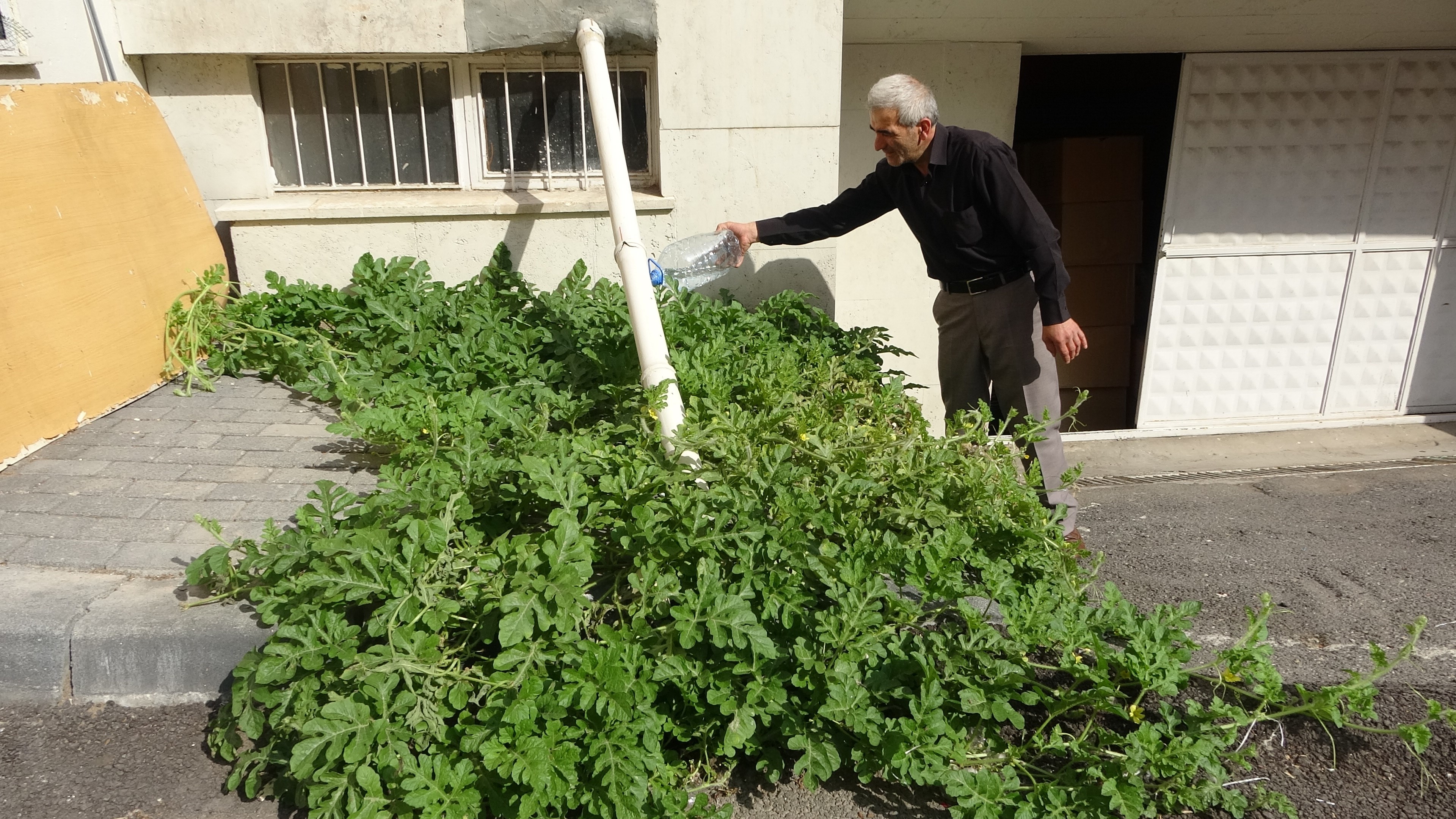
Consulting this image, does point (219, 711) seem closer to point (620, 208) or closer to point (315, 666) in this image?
point (315, 666)

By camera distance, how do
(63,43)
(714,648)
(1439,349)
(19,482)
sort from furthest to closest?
1. (1439,349)
2. (63,43)
3. (19,482)
4. (714,648)

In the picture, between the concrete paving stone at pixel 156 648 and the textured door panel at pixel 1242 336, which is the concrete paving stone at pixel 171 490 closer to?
the concrete paving stone at pixel 156 648

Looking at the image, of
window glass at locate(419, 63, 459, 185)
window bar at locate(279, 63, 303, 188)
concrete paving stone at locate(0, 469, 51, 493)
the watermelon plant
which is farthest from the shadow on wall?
concrete paving stone at locate(0, 469, 51, 493)

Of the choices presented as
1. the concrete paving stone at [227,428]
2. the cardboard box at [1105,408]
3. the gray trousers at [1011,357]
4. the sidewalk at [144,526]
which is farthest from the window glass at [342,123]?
the cardboard box at [1105,408]

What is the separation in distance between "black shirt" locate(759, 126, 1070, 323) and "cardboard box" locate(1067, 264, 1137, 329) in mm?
3326

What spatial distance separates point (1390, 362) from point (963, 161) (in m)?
4.70

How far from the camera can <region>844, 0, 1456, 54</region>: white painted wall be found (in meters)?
4.78

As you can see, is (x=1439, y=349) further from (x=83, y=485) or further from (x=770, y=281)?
(x=83, y=485)

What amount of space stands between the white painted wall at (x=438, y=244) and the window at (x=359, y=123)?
37 cm

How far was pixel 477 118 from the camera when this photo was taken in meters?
4.72

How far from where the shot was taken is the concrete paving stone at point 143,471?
3.41 m

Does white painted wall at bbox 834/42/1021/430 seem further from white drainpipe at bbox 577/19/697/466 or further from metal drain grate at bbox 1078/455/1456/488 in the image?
white drainpipe at bbox 577/19/697/466

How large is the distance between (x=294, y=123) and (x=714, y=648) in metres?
3.70

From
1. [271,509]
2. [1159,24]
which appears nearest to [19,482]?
[271,509]
